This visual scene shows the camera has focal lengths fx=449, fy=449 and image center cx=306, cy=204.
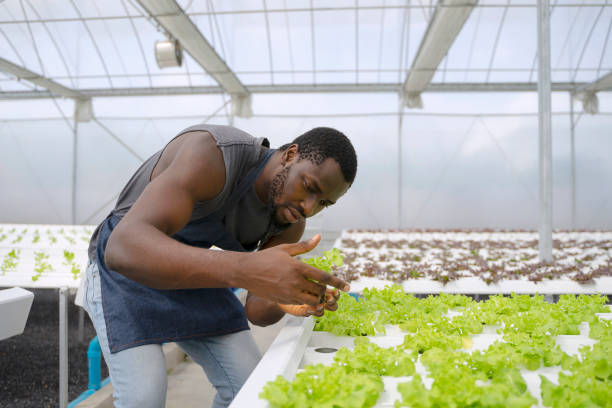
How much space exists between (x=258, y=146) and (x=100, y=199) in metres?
12.4

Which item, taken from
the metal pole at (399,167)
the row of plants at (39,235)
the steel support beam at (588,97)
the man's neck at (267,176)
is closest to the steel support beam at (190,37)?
the row of plants at (39,235)

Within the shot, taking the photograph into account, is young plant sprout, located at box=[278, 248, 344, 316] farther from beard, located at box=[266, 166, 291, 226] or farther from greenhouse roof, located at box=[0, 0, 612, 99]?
greenhouse roof, located at box=[0, 0, 612, 99]

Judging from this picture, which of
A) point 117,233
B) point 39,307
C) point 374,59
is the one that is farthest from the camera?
point 374,59

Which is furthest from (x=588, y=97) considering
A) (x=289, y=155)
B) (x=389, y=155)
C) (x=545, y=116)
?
(x=289, y=155)

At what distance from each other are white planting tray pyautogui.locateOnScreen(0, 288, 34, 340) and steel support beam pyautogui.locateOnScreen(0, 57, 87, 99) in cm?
976

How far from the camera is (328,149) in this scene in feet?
5.12

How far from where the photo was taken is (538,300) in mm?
2193

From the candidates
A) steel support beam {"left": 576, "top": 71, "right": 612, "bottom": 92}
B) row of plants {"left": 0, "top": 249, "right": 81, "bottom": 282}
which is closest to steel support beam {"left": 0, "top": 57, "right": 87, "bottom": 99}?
row of plants {"left": 0, "top": 249, "right": 81, "bottom": 282}

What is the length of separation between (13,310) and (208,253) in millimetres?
1698

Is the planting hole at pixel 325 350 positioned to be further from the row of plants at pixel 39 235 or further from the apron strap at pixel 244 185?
the row of plants at pixel 39 235

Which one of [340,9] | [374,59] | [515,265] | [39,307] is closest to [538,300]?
[515,265]

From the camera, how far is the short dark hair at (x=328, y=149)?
5.10 feet

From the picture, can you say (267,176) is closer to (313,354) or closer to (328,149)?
(328,149)

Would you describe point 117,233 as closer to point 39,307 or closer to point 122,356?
point 122,356
